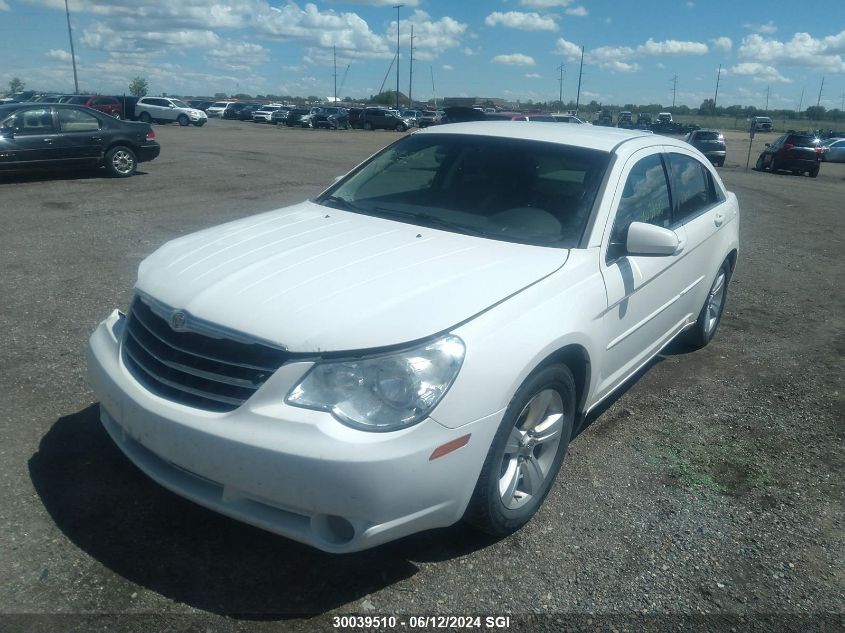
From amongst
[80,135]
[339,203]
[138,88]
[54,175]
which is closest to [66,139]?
[80,135]

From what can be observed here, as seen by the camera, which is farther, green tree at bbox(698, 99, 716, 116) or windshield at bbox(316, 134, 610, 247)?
green tree at bbox(698, 99, 716, 116)

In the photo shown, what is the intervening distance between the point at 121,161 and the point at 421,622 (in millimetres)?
14705

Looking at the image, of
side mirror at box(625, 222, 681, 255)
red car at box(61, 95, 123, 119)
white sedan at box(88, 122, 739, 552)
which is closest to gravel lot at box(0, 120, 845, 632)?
white sedan at box(88, 122, 739, 552)

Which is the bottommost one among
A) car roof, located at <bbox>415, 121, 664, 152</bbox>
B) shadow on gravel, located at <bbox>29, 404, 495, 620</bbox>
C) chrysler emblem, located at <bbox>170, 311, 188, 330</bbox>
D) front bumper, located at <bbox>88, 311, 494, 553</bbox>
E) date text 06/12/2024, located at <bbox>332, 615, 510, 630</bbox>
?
date text 06/12/2024, located at <bbox>332, 615, 510, 630</bbox>

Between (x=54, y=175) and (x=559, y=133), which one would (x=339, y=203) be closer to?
(x=559, y=133)

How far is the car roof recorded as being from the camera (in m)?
4.36

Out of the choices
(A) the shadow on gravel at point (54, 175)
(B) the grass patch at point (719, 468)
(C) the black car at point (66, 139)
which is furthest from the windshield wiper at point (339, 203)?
(A) the shadow on gravel at point (54, 175)

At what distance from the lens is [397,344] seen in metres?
2.71

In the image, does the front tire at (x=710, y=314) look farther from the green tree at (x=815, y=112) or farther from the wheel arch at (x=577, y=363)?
the green tree at (x=815, y=112)

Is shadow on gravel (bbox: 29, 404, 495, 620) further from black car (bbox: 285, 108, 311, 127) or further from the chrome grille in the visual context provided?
black car (bbox: 285, 108, 311, 127)

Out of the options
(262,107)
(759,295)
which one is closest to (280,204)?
(759,295)

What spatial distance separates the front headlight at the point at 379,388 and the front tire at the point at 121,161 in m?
14.2

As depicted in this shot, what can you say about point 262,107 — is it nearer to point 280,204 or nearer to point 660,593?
point 280,204

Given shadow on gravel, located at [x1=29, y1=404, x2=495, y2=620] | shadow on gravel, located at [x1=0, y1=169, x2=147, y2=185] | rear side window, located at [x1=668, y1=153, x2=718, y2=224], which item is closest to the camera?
shadow on gravel, located at [x1=29, y1=404, x2=495, y2=620]
